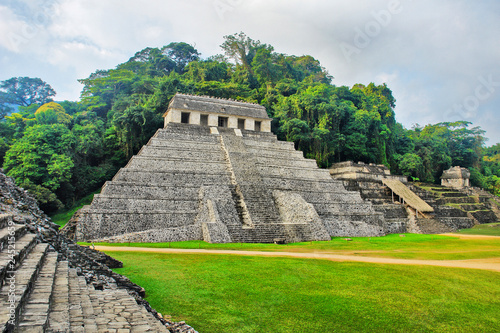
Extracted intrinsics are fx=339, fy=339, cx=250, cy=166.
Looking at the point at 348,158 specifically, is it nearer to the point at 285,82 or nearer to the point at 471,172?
the point at 285,82

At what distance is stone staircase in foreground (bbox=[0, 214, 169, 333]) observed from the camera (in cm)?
320

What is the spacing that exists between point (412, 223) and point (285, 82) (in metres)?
28.1

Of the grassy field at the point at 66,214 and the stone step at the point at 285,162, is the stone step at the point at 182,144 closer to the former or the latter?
the stone step at the point at 285,162

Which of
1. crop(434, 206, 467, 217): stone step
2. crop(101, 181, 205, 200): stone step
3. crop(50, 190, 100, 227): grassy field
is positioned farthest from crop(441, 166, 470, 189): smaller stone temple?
crop(50, 190, 100, 227): grassy field

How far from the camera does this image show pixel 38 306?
359 centimetres

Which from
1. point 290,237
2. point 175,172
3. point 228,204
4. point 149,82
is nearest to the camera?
point 290,237

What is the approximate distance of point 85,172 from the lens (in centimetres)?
3106

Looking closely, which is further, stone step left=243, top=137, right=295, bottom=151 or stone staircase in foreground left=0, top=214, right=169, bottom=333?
stone step left=243, top=137, right=295, bottom=151

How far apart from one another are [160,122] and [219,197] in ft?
55.5

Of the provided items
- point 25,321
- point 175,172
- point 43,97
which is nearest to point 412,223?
point 175,172

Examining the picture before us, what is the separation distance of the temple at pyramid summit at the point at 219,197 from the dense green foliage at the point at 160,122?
6795 mm

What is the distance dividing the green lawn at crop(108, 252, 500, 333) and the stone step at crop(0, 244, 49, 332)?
2.41m

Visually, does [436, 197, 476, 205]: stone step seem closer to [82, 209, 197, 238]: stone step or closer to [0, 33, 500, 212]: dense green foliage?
[0, 33, 500, 212]: dense green foliage

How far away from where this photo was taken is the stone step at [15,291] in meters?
2.81
